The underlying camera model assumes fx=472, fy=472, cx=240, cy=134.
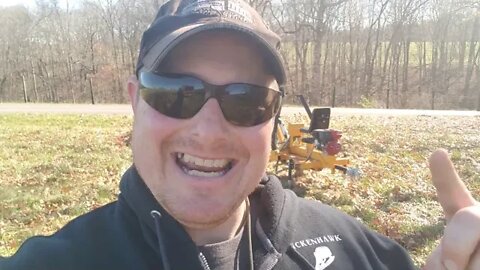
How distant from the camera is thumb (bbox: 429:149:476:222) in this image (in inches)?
49.9

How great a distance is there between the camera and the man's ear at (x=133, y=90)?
154cm

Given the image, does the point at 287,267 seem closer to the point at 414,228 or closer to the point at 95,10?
the point at 414,228

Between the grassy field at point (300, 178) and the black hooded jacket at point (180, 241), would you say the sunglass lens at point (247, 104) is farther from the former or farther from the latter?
the grassy field at point (300, 178)

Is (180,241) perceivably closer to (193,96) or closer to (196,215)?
(196,215)

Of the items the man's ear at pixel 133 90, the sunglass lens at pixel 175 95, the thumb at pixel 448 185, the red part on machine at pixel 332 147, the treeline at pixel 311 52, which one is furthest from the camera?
the treeline at pixel 311 52

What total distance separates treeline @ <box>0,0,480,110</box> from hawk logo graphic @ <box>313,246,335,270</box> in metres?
33.0

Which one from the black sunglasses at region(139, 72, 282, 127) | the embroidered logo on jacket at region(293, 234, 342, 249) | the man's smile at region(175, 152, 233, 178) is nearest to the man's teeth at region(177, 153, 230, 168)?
the man's smile at region(175, 152, 233, 178)

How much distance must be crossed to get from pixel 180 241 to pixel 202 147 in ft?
0.95

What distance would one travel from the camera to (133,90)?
1.60m

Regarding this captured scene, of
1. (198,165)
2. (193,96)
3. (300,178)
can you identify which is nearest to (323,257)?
(198,165)

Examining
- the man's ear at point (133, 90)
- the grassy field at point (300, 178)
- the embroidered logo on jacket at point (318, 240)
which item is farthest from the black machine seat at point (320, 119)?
the man's ear at point (133, 90)

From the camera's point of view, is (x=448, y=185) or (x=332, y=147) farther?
(x=332, y=147)

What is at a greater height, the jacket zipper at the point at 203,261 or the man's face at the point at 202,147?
the man's face at the point at 202,147

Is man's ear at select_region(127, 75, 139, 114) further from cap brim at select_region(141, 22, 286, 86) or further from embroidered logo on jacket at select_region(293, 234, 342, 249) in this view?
embroidered logo on jacket at select_region(293, 234, 342, 249)
